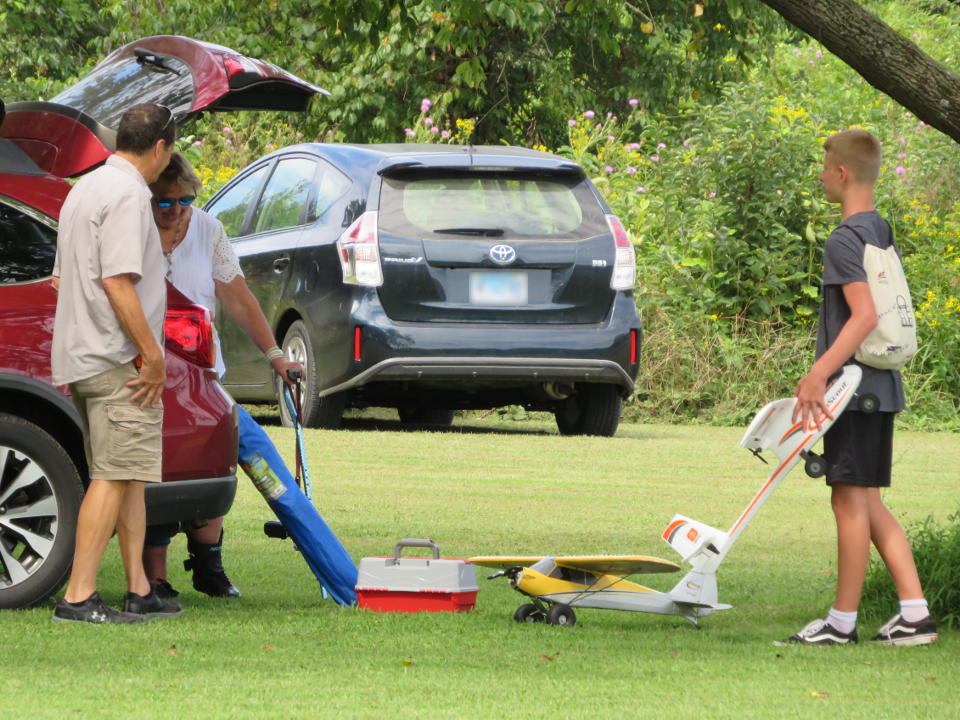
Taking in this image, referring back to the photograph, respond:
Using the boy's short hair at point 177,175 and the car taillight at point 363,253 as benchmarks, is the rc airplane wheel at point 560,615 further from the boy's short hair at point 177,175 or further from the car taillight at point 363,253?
the car taillight at point 363,253

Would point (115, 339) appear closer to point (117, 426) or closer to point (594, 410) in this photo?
point (117, 426)

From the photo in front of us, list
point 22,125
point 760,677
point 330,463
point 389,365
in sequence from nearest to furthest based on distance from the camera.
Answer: point 760,677 → point 22,125 → point 330,463 → point 389,365

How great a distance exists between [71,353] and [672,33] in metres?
17.7

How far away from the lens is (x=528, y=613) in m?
6.64

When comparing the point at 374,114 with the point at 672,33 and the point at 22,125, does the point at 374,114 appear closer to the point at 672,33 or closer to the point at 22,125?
the point at 672,33

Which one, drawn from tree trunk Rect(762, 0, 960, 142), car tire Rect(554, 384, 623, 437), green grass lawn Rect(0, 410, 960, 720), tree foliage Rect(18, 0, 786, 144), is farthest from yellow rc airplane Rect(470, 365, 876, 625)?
tree foliage Rect(18, 0, 786, 144)

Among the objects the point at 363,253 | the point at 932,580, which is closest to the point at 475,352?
the point at 363,253

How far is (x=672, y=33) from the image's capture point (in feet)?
75.9

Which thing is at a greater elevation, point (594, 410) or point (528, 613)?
point (528, 613)

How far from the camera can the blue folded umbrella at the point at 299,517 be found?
22.9 feet

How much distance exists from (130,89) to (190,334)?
49.9 inches

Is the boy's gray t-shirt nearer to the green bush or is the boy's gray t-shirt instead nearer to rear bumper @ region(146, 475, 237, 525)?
the green bush

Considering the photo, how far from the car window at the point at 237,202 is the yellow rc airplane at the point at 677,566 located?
8.12m

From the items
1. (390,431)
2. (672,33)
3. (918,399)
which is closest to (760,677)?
(390,431)
